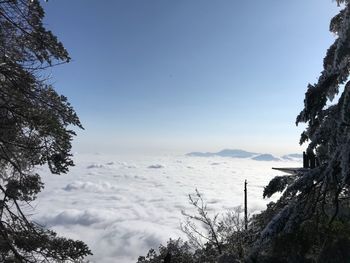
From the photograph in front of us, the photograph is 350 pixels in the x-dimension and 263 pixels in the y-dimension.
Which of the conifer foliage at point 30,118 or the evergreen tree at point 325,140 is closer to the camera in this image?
the evergreen tree at point 325,140

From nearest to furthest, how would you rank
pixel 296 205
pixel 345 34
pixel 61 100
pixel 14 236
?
pixel 345 34
pixel 296 205
pixel 14 236
pixel 61 100

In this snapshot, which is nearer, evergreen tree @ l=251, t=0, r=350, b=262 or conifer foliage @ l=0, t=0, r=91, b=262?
evergreen tree @ l=251, t=0, r=350, b=262

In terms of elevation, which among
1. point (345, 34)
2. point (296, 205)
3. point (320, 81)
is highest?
point (345, 34)

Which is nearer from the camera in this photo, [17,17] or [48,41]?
[17,17]

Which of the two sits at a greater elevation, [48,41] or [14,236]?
[48,41]

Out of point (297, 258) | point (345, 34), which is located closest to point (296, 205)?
point (345, 34)

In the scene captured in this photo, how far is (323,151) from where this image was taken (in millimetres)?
6078

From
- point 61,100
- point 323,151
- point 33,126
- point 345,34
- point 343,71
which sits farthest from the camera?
point 61,100

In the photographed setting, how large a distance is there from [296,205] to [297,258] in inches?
185

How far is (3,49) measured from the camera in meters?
8.41

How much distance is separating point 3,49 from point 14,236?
4.74 meters

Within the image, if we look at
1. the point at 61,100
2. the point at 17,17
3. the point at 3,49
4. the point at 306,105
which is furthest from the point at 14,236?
the point at 306,105

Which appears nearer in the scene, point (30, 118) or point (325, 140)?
point (325, 140)

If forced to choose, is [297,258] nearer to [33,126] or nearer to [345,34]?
[345,34]
